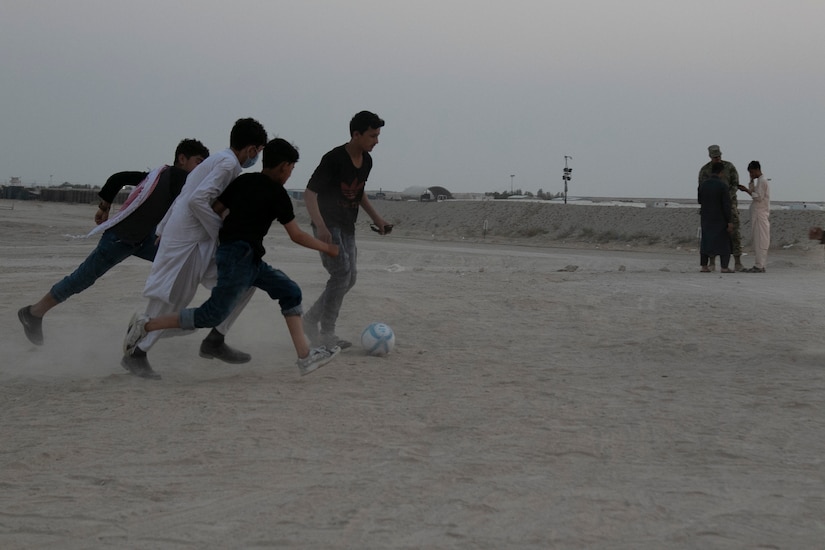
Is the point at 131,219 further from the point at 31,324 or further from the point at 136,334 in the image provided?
the point at 31,324

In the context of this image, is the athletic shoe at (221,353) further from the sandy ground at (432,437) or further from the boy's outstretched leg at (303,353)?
the boy's outstretched leg at (303,353)

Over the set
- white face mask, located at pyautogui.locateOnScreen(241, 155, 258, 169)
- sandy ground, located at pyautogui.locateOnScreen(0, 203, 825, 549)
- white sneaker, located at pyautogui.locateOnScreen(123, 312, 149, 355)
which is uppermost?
white face mask, located at pyautogui.locateOnScreen(241, 155, 258, 169)

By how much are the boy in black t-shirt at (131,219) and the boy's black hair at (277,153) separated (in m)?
1.10

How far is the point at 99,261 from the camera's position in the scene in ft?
23.2

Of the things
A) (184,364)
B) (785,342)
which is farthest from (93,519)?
(785,342)

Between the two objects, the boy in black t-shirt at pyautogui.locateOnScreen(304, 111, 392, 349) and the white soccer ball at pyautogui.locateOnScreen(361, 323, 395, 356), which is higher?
the boy in black t-shirt at pyautogui.locateOnScreen(304, 111, 392, 349)

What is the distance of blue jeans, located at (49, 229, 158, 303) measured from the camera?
23.2 feet

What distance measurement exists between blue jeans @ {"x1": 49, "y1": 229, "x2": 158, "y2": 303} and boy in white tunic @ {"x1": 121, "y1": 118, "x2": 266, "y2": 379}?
0.75 meters

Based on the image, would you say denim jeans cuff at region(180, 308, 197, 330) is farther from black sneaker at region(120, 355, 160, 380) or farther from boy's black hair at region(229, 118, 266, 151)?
boy's black hair at region(229, 118, 266, 151)

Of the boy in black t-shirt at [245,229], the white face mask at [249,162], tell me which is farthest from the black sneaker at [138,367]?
the white face mask at [249,162]

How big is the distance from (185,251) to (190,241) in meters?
0.07

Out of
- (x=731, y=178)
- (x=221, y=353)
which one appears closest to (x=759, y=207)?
(x=731, y=178)

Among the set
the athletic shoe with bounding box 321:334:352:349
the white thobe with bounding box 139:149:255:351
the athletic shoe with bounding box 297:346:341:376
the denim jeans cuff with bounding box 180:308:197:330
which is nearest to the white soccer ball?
the athletic shoe with bounding box 321:334:352:349

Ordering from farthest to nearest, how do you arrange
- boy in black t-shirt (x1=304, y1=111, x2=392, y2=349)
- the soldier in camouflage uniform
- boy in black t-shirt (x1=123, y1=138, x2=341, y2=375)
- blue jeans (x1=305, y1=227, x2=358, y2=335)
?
the soldier in camouflage uniform → blue jeans (x1=305, y1=227, x2=358, y2=335) → boy in black t-shirt (x1=304, y1=111, x2=392, y2=349) → boy in black t-shirt (x1=123, y1=138, x2=341, y2=375)
